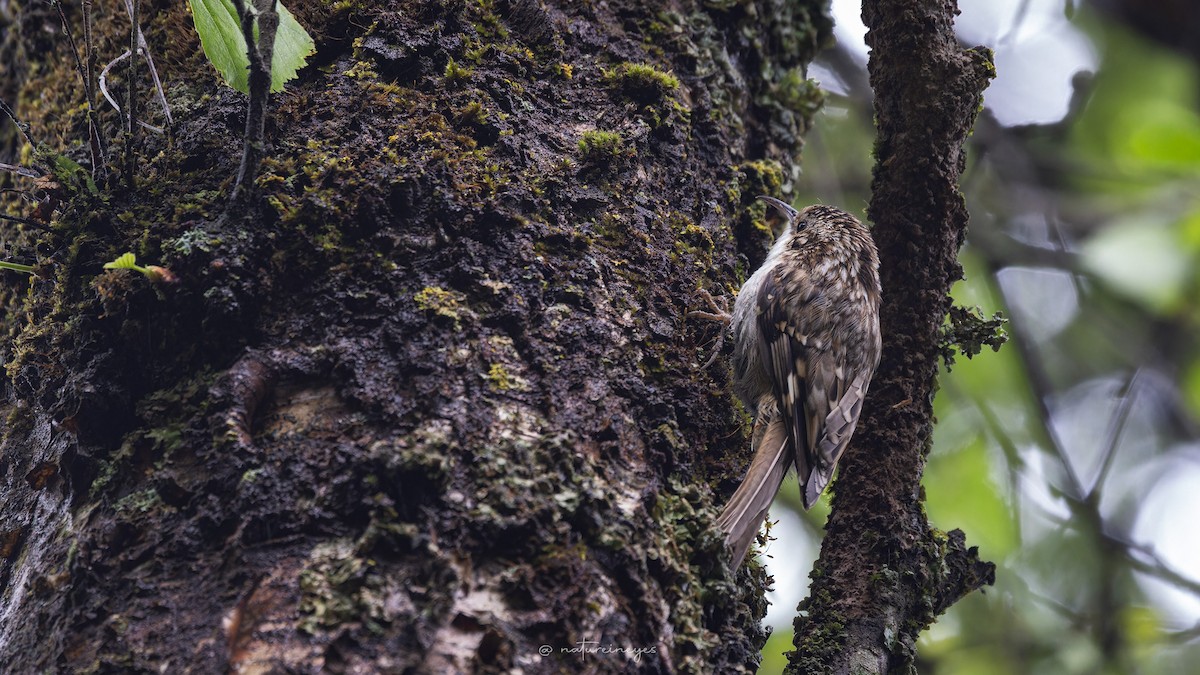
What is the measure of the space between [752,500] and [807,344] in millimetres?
1255

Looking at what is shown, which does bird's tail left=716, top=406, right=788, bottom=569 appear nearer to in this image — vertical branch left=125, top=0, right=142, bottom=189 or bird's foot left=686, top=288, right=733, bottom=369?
bird's foot left=686, top=288, right=733, bottom=369

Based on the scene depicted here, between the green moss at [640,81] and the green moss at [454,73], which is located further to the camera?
the green moss at [640,81]

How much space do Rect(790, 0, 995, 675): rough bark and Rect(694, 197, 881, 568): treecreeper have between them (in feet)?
0.40

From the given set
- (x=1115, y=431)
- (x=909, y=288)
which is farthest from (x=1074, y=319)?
(x=909, y=288)

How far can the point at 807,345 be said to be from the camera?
10.5 feet

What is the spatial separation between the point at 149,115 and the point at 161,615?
1.18 metres

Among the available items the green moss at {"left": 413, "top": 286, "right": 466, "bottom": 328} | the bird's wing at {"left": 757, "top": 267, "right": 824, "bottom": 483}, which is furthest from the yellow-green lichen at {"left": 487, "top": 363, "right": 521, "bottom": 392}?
the bird's wing at {"left": 757, "top": 267, "right": 824, "bottom": 483}

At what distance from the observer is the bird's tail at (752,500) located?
6.41 feet

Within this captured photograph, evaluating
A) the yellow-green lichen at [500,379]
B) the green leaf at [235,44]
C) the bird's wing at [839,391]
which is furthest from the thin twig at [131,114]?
the bird's wing at [839,391]

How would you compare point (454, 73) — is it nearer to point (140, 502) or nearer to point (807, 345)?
point (140, 502)

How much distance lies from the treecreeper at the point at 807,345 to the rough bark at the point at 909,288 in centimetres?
12

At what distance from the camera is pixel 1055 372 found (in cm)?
595

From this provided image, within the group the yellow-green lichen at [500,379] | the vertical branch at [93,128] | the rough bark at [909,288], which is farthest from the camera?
the rough bark at [909,288]

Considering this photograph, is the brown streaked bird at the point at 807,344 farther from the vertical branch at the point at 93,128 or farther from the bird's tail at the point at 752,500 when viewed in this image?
the vertical branch at the point at 93,128
